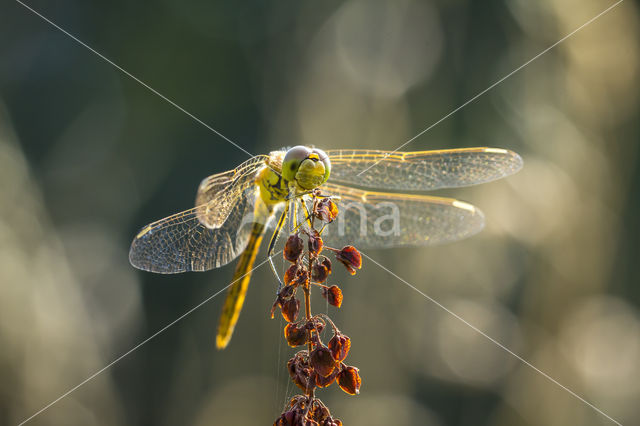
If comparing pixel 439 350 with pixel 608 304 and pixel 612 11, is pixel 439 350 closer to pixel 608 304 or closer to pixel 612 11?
pixel 608 304

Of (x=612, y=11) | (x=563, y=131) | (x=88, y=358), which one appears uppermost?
(x=612, y=11)

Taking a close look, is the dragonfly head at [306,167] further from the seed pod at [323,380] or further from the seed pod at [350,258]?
the seed pod at [323,380]

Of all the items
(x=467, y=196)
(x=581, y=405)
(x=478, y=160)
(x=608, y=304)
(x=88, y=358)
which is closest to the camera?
(x=478, y=160)

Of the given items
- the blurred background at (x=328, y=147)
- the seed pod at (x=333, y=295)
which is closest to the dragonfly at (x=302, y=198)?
the seed pod at (x=333, y=295)

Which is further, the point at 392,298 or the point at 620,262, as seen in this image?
the point at 392,298

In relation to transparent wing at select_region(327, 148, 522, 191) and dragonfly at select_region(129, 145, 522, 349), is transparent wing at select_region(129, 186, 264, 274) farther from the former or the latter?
transparent wing at select_region(327, 148, 522, 191)

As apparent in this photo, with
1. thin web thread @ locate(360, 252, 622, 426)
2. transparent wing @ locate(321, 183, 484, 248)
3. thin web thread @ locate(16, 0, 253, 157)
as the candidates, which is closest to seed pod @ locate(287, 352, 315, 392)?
transparent wing @ locate(321, 183, 484, 248)

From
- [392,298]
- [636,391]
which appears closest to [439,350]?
[392,298]

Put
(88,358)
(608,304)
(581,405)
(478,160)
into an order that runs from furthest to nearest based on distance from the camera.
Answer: (88,358)
(608,304)
(581,405)
(478,160)
